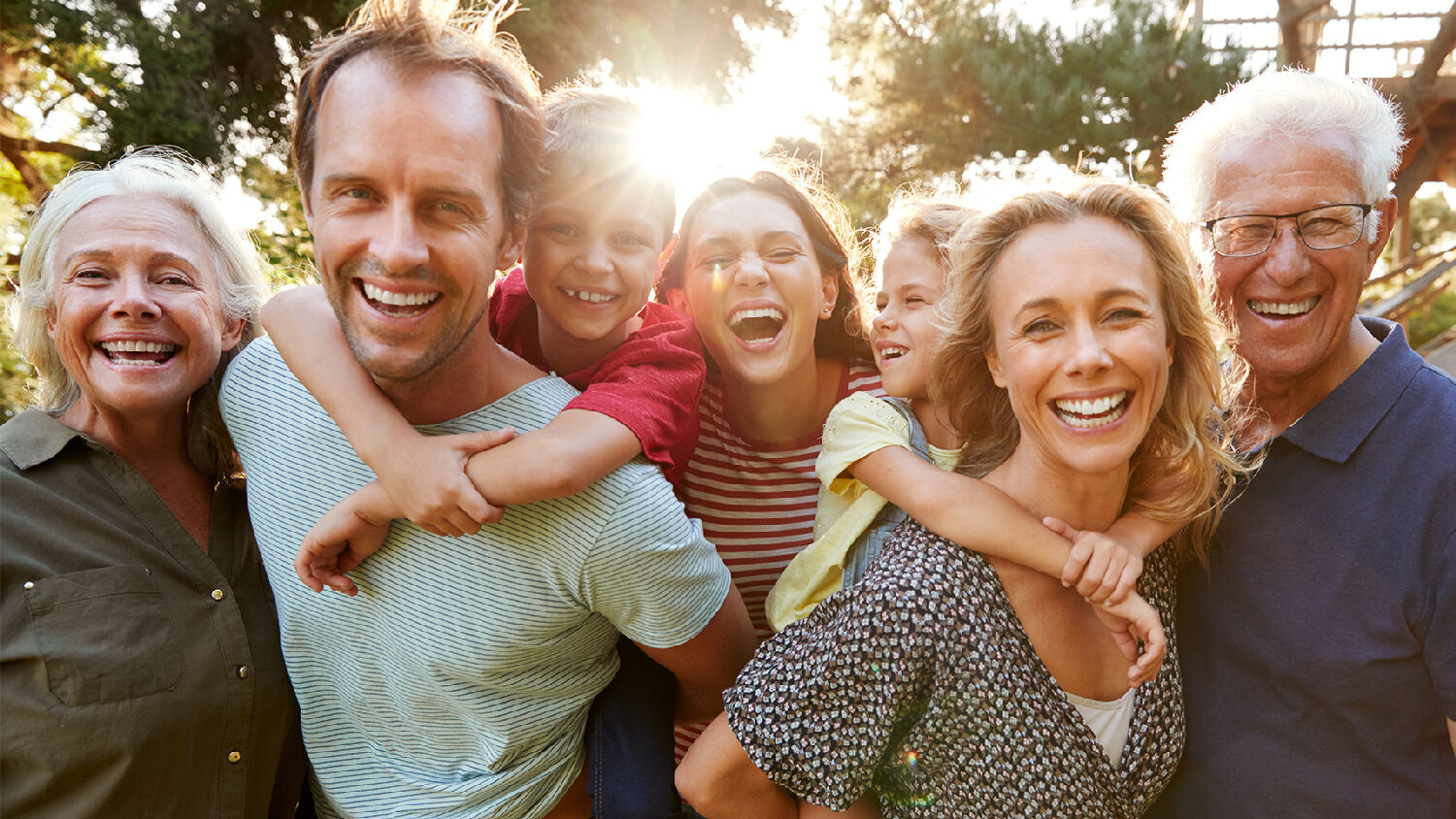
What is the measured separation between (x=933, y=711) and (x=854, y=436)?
2.33 feet

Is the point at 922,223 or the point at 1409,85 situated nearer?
the point at 922,223

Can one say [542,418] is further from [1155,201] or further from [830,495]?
[1155,201]

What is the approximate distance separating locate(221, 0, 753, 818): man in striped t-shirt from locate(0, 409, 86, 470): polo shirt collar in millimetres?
345

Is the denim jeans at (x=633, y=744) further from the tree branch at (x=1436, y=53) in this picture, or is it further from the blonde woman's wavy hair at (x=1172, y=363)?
the tree branch at (x=1436, y=53)

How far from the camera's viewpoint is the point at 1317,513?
2.04 meters

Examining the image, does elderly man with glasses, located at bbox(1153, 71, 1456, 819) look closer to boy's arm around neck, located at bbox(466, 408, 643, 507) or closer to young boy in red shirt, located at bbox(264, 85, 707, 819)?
young boy in red shirt, located at bbox(264, 85, 707, 819)

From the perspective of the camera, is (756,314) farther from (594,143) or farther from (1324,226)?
(1324,226)

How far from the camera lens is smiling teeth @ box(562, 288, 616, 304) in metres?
2.33

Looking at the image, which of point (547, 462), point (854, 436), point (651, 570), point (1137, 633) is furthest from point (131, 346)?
point (1137, 633)

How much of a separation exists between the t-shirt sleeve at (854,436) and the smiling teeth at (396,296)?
3.26ft

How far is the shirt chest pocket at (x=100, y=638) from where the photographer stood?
6.41ft

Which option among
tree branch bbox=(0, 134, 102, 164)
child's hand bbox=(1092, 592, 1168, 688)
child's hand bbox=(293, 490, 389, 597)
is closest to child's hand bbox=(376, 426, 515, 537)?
child's hand bbox=(293, 490, 389, 597)

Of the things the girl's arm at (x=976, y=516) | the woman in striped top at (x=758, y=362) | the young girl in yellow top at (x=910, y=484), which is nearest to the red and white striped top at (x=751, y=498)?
the woman in striped top at (x=758, y=362)

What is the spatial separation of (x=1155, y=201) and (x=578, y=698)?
1661 millimetres
